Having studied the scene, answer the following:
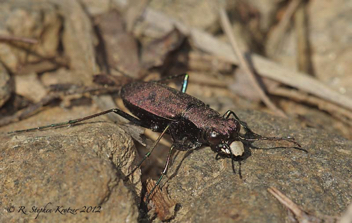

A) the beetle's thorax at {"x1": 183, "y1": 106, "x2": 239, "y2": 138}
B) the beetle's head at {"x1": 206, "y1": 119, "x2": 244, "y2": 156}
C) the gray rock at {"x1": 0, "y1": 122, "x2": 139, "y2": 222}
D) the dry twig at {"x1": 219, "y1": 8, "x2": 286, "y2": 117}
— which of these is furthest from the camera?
the dry twig at {"x1": 219, "y1": 8, "x2": 286, "y2": 117}

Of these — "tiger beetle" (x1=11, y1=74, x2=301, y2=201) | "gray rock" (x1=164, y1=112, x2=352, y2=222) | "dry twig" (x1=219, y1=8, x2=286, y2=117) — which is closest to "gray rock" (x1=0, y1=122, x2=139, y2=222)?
"tiger beetle" (x1=11, y1=74, x2=301, y2=201)

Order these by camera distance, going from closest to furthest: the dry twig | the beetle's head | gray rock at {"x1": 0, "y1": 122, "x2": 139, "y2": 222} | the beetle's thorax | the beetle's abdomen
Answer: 1. gray rock at {"x1": 0, "y1": 122, "x2": 139, "y2": 222}
2. the beetle's head
3. the beetle's thorax
4. the beetle's abdomen
5. the dry twig

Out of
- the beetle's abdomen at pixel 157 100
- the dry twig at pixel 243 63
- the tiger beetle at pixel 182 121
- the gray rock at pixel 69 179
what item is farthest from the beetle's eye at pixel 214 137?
the dry twig at pixel 243 63

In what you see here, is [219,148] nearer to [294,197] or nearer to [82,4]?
[294,197]

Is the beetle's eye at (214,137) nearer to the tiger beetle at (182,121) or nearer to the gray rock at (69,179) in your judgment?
the tiger beetle at (182,121)

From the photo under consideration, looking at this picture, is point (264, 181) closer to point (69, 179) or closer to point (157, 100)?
point (157, 100)

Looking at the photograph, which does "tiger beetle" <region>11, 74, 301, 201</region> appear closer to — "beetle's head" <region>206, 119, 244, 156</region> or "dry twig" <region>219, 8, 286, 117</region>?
"beetle's head" <region>206, 119, 244, 156</region>
